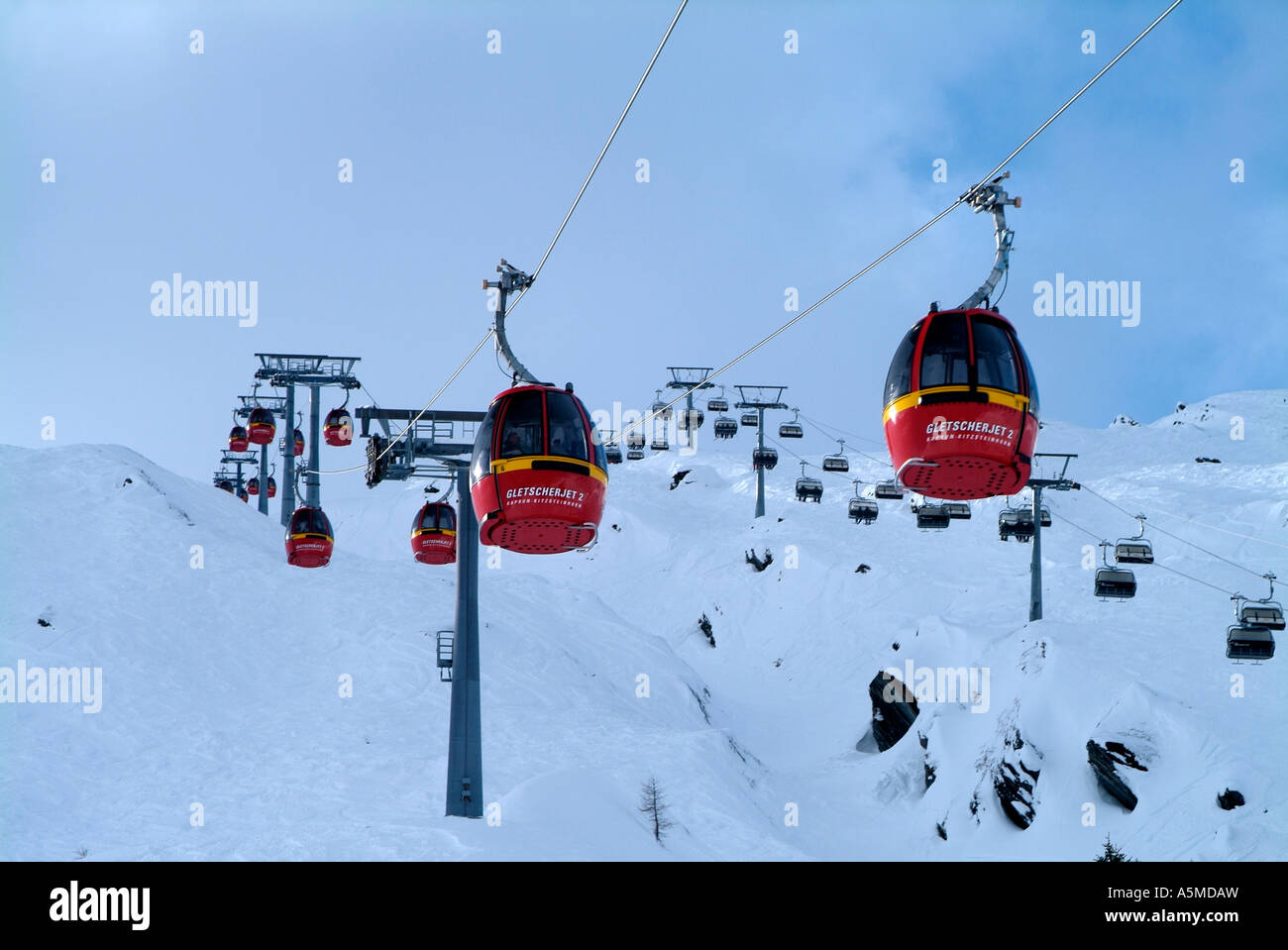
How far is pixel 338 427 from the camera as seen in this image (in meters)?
35.3

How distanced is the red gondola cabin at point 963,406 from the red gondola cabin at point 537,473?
310 cm

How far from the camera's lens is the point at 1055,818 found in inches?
1043

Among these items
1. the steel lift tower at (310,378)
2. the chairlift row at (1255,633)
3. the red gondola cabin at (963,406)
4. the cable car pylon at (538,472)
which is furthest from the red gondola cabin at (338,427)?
the red gondola cabin at (963,406)

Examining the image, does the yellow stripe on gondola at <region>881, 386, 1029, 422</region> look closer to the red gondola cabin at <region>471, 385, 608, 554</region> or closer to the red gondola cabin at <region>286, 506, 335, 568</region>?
the red gondola cabin at <region>471, 385, 608, 554</region>

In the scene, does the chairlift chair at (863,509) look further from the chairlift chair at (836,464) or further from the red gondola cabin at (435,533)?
the red gondola cabin at (435,533)

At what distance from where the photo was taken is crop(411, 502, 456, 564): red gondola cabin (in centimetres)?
2320

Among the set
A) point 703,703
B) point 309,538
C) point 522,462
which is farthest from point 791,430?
point 522,462

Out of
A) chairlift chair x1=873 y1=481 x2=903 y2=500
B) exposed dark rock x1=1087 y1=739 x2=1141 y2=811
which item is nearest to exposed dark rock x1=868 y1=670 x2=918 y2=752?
chairlift chair x1=873 y1=481 x2=903 y2=500

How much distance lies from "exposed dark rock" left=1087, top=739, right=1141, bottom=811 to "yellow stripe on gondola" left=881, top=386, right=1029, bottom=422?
20.5m

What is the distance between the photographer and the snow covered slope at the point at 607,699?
902 inches
